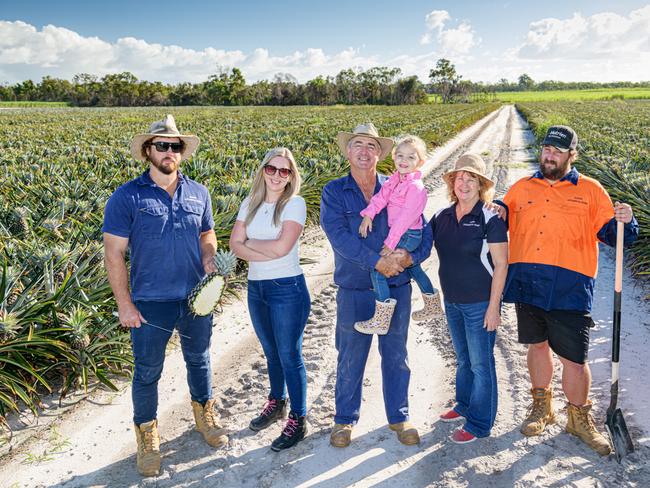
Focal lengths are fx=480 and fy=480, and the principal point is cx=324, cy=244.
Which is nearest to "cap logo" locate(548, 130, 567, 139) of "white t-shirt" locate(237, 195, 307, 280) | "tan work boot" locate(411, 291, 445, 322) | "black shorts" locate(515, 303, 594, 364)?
"black shorts" locate(515, 303, 594, 364)

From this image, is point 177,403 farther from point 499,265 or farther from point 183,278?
point 499,265

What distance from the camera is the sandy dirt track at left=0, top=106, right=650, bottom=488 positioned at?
130 inches

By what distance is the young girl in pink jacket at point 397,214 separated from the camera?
134 inches

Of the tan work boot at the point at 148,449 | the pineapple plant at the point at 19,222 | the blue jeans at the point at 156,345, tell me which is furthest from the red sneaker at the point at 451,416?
the pineapple plant at the point at 19,222

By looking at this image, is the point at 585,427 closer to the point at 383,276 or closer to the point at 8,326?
the point at 383,276

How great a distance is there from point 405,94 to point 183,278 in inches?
4562

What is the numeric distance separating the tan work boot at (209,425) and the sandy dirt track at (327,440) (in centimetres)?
7

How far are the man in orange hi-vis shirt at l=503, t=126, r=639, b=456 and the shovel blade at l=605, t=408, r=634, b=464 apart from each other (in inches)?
3.3

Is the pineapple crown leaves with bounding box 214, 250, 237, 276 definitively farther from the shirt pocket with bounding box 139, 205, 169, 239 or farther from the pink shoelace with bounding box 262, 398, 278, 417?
the pink shoelace with bounding box 262, 398, 278, 417

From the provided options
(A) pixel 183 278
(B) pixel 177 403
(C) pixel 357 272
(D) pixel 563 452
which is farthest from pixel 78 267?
(D) pixel 563 452

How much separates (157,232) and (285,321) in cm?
111

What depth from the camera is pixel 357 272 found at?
3504 millimetres

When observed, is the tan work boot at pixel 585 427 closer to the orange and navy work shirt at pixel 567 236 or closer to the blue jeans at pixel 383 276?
the orange and navy work shirt at pixel 567 236

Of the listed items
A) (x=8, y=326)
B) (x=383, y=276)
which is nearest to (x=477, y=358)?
(x=383, y=276)
